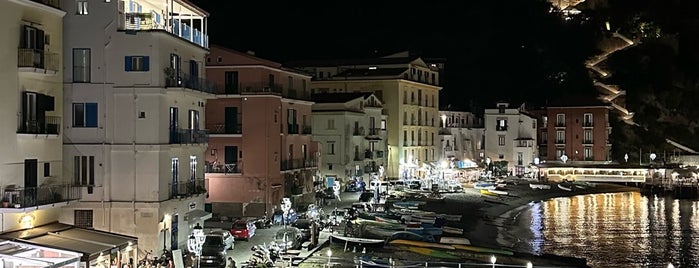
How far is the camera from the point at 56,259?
18984mm

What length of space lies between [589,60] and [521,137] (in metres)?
80.2

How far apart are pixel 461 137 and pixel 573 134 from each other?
13.4 meters

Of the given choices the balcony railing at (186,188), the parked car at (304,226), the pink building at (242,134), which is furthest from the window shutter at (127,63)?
the pink building at (242,134)

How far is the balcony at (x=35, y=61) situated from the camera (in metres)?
21.2

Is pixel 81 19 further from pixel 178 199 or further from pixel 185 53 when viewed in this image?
pixel 178 199

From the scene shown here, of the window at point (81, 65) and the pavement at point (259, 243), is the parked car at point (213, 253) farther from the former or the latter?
the window at point (81, 65)

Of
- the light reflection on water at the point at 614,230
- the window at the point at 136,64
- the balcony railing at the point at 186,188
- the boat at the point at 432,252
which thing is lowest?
the light reflection on water at the point at 614,230

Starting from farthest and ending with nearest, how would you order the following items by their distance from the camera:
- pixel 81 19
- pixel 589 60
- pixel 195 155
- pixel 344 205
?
pixel 344 205 → pixel 195 155 → pixel 81 19 → pixel 589 60

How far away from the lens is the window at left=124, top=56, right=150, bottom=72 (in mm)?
26891

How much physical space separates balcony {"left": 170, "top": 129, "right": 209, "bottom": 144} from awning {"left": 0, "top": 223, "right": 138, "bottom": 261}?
221 inches

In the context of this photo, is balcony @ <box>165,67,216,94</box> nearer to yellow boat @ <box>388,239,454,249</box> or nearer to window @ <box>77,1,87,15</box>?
window @ <box>77,1,87,15</box>

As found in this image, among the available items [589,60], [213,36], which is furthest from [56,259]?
[213,36]

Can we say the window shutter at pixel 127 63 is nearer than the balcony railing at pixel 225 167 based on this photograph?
Yes

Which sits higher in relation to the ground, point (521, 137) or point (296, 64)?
point (296, 64)
